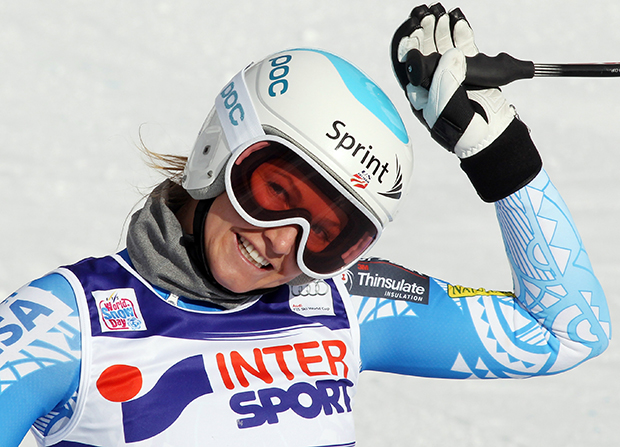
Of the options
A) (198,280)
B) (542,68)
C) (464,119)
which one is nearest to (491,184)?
(464,119)

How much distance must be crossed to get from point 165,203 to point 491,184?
0.88 meters

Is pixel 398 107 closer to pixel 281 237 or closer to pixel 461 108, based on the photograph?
pixel 461 108

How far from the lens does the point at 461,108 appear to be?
5.67ft

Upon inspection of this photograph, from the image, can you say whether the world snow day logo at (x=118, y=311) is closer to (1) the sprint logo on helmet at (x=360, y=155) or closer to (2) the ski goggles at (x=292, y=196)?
(2) the ski goggles at (x=292, y=196)

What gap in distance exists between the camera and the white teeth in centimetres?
166

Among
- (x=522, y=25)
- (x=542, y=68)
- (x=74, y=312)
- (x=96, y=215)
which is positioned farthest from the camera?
(x=522, y=25)

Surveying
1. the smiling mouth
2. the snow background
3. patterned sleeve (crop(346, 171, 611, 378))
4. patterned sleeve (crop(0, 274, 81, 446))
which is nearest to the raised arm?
patterned sleeve (crop(346, 171, 611, 378))

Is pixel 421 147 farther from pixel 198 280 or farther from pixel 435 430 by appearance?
pixel 198 280

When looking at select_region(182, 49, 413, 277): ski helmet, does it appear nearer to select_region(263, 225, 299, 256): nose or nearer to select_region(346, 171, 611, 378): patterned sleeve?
select_region(263, 225, 299, 256): nose

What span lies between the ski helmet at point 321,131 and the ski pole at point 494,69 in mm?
115

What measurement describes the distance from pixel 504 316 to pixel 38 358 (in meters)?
1.29

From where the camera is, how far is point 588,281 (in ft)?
6.47

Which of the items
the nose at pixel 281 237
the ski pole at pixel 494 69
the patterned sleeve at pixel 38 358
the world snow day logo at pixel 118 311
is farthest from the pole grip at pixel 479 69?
the patterned sleeve at pixel 38 358

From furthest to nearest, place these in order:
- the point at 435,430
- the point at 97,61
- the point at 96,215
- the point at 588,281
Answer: the point at 97,61 → the point at 96,215 → the point at 435,430 → the point at 588,281
